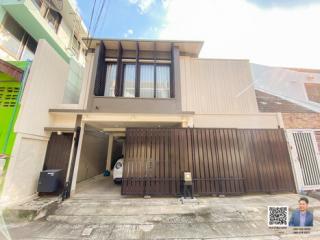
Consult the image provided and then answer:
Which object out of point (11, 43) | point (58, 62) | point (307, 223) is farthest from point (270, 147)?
point (11, 43)

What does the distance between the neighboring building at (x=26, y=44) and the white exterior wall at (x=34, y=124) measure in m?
0.16

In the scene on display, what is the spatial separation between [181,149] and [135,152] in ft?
6.13

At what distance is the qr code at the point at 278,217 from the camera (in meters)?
3.13

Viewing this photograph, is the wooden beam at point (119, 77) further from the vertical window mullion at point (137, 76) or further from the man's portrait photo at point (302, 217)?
the man's portrait photo at point (302, 217)

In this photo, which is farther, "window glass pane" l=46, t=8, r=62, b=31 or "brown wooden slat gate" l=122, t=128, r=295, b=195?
"window glass pane" l=46, t=8, r=62, b=31

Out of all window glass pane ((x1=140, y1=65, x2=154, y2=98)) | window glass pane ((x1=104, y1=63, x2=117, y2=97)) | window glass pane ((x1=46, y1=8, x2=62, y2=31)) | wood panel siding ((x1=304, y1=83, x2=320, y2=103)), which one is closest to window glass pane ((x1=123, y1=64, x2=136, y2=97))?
window glass pane ((x1=140, y1=65, x2=154, y2=98))

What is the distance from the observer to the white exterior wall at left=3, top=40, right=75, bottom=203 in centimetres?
435

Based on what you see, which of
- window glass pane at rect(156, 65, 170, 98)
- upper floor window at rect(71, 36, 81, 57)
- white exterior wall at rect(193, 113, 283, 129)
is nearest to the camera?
white exterior wall at rect(193, 113, 283, 129)

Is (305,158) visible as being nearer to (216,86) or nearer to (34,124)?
(216,86)

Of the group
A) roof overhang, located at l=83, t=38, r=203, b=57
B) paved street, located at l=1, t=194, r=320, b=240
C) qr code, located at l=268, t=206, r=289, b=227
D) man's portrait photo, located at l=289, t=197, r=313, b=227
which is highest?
roof overhang, located at l=83, t=38, r=203, b=57

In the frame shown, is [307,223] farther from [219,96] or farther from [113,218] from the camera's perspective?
[219,96]

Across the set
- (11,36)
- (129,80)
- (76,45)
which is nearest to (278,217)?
(129,80)

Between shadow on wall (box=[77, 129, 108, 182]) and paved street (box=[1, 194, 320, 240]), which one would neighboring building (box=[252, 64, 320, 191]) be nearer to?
paved street (box=[1, 194, 320, 240])

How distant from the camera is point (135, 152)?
544 centimetres
